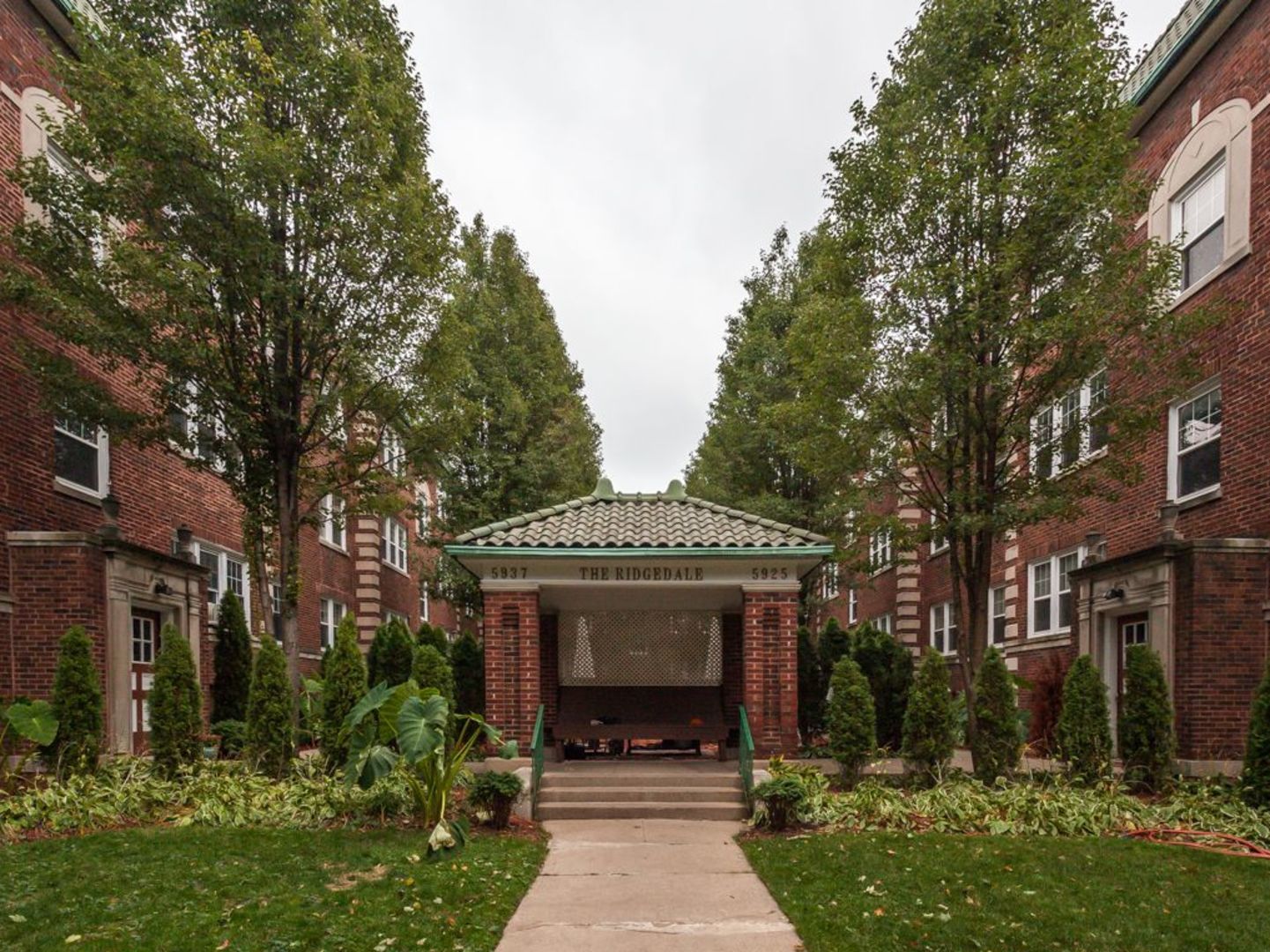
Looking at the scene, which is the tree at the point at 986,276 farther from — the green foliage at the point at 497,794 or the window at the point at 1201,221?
the green foliage at the point at 497,794

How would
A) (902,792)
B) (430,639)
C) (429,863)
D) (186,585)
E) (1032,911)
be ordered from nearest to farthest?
(1032,911) < (429,863) < (902,792) < (186,585) < (430,639)

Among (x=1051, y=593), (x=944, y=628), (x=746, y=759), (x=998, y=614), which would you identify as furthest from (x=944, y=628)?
(x=746, y=759)

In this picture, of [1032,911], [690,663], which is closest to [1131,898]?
[1032,911]

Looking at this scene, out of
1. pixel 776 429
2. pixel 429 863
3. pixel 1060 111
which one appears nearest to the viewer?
pixel 429 863

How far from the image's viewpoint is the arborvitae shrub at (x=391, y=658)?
16.6 metres

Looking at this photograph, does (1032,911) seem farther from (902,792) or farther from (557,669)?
(557,669)

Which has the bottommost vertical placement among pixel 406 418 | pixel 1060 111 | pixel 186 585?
pixel 186 585

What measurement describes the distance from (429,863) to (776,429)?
15.7 metres

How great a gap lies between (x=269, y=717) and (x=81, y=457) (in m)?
5.97

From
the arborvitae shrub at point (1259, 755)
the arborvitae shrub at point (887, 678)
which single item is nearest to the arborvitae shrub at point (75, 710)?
the arborvitae shrub at point (887, 678)

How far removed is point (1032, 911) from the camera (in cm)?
640

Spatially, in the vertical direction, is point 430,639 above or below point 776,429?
below

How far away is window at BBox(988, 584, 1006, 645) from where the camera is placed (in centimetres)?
2133

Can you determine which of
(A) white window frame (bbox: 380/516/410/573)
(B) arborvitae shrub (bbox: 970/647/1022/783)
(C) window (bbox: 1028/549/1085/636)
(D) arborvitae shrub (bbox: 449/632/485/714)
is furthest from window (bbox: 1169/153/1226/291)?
(A) white window frame (bbox: 380/516/410/573)
